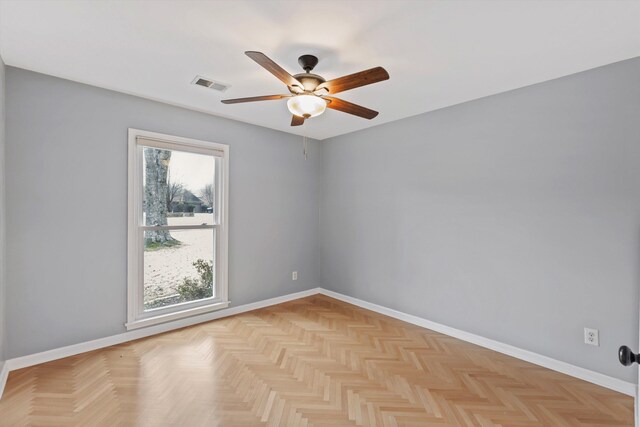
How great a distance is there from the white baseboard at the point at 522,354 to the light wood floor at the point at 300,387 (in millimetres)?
75

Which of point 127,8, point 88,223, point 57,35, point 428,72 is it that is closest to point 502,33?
point 428,72

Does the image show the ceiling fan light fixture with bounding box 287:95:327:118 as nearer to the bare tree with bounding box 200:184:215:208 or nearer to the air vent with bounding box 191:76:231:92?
the air vent with bounding box 191:76:231:92

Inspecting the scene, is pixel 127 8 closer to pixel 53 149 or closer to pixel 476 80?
pixel 53 149

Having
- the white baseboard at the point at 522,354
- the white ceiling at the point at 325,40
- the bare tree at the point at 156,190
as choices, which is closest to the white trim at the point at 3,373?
the bare tree at the point at 156,190

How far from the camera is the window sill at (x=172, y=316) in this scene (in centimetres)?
306

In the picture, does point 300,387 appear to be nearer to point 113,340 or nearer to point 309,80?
point 113,340

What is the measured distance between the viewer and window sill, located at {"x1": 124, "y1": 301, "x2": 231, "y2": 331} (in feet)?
10.1

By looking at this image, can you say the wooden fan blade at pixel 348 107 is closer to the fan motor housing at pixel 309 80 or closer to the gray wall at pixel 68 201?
the fan motor housing at pixel 309 80

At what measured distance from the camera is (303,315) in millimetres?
3863

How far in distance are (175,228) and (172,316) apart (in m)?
0.98

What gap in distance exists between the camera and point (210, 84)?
2.79 meters

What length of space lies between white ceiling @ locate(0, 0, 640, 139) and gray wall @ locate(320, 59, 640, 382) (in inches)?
13.2

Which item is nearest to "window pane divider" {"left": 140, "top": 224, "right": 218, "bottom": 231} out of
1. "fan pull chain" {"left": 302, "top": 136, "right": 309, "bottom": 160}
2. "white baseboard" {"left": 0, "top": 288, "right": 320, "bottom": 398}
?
"white baseboard" {"left": 0, "top": 288, "right": 320, "bottom": 398}

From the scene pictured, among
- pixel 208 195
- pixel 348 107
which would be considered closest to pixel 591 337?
pixel 348 107
